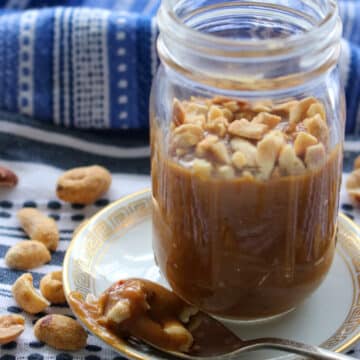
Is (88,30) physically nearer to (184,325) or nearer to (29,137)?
(29,137)

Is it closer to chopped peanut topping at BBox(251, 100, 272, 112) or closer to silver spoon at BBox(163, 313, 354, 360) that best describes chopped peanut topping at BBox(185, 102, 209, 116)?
chopped peanut topping at BBox(251, 100, 272, 112)

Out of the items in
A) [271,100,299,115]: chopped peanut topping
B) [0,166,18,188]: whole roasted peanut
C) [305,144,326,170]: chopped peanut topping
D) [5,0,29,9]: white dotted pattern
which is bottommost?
[0,166,18,188]: whole roasted peanut

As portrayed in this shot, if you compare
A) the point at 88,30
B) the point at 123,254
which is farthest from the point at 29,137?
the point at 123,254

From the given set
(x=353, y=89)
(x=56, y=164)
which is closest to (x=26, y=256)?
(x=56, y=164)

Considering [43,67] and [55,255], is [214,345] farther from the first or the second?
[43,67]

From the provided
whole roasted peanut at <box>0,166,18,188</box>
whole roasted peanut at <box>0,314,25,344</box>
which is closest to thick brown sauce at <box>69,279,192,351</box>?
whole roasted peanut at <box>0,314,25,344</box>

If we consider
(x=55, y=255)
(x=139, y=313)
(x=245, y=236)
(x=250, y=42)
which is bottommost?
(x=55, y=255)
